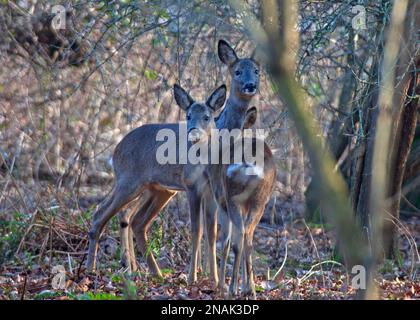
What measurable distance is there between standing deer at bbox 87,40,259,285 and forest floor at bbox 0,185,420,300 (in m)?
0.27

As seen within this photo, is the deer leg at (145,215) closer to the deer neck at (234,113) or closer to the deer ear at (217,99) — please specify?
the deer neck at (234,113)

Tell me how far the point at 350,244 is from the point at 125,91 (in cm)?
1011

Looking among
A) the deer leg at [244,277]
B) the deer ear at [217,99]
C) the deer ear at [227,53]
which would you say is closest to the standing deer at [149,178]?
the deer ear at [227,53]

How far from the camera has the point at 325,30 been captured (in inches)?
341

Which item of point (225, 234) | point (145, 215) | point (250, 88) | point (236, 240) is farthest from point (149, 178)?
point (236, 240)

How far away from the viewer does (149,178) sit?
9391 millimetres

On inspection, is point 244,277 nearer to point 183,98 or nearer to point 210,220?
point 210,220

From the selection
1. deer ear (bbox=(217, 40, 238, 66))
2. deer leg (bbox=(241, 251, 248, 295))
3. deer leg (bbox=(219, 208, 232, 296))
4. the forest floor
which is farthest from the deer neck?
deer leg (bbox=(241, 251, 248, 295))

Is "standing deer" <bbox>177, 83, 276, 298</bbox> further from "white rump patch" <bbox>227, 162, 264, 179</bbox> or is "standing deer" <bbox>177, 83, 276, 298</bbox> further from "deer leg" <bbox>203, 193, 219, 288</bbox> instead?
"deer leg" <bbox>203, 193, 219, 288</bbox>

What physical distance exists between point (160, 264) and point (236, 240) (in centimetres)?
275

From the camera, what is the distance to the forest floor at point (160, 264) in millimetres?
7695

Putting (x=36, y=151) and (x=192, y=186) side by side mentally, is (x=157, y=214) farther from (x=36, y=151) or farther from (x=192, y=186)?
(x=36, y=151)

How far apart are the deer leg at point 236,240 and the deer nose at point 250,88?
→ 1.49 m
